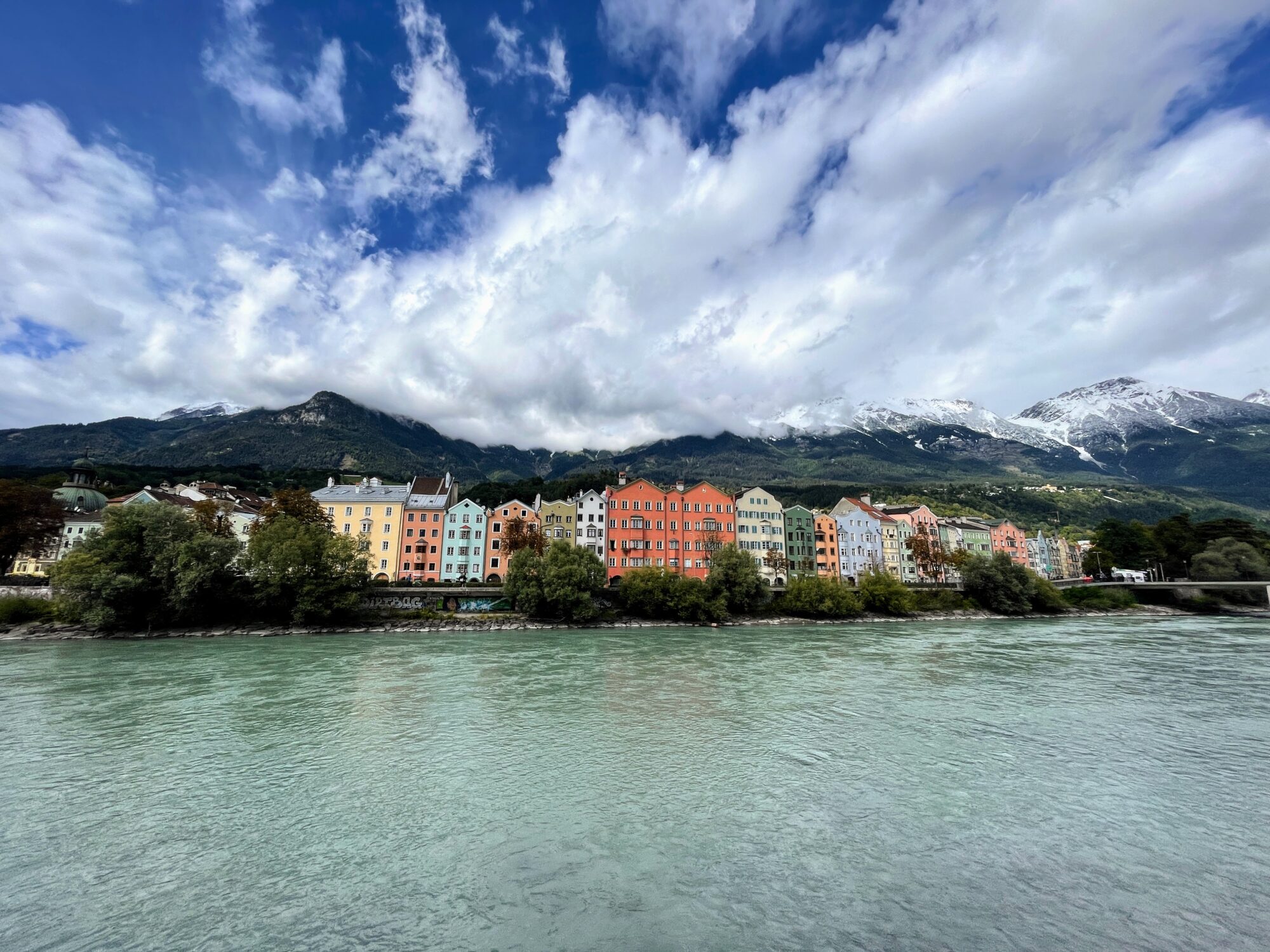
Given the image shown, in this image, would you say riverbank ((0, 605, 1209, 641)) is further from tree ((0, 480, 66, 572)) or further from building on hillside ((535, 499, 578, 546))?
building on hillside ((535, 499, 578, 546))

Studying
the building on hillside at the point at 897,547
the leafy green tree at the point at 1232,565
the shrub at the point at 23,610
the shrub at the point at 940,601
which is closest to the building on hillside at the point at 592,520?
the shrub at the point at 940,601

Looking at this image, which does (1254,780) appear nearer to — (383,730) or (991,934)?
(991,934)

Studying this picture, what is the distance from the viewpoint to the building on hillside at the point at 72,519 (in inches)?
2474

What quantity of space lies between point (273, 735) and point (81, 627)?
39.3m

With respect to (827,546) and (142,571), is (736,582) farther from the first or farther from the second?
(142,571)

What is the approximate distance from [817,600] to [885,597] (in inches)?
344

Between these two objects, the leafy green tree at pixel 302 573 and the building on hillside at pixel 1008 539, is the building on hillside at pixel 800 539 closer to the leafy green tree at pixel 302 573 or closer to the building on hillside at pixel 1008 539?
the building on hillside at pixel 1008 539

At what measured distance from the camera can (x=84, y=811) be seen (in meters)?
11.4

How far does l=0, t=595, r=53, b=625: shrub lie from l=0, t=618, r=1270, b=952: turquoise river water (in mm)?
25576

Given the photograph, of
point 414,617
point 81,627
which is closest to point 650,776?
point 414,617

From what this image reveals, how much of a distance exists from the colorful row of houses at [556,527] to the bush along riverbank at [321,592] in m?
9.59

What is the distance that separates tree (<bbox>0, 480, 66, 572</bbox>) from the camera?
2012 inches

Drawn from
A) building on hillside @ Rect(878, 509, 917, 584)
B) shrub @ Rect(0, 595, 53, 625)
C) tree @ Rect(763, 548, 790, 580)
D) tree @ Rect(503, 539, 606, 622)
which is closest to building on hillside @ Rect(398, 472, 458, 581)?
tree @ Rect(503, 539, 606, 622)

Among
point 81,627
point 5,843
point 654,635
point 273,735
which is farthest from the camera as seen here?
point 654,635
